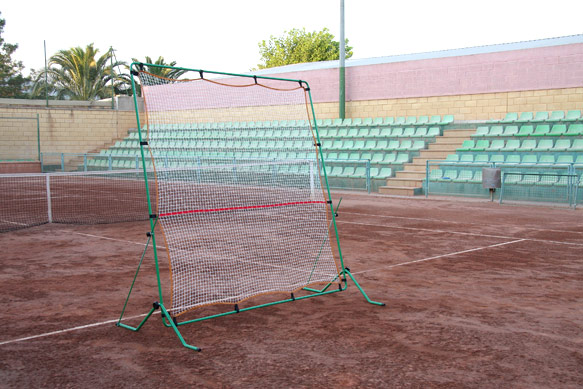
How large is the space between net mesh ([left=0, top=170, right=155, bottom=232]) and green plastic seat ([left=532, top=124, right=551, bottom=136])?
12.5 metres

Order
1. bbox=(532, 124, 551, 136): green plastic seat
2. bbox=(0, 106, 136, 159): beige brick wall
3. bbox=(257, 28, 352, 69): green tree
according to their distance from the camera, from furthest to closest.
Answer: bbox=(257, 28, 352, 69): green tree → bbox=(0, 106, 136, 159): beige brick wall → bbox=(532, 124, 551, 136): green plastic seat

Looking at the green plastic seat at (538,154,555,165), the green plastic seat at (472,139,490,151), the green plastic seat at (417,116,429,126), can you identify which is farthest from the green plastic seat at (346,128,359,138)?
the green plastic seat at (538,154,555,165)

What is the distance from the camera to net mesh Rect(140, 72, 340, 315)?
22.8 ft

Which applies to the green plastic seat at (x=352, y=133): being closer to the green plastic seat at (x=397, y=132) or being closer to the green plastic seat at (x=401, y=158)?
the green plastic seat at (x=397, y=132)

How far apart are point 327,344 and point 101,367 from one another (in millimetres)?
1913

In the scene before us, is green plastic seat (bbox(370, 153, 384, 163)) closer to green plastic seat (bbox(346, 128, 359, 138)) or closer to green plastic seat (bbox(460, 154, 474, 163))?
green plastic seat (bbox(346, 128, 359, 138))

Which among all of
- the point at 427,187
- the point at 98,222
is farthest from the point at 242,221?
the point at 427,187

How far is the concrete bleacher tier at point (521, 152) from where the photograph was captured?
1725 centimetres

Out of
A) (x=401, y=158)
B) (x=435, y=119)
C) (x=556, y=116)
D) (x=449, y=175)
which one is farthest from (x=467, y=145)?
(x=435, y=119)

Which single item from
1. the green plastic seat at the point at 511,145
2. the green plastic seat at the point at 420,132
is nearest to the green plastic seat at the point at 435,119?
the green plastic seat at the point at 420,132

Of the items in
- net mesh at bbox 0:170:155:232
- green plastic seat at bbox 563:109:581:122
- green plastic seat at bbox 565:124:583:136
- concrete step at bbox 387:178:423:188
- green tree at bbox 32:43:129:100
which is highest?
green tree at bbox 32:43:129:100

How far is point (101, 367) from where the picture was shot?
4754 millimetres

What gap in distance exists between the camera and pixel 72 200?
19.1m

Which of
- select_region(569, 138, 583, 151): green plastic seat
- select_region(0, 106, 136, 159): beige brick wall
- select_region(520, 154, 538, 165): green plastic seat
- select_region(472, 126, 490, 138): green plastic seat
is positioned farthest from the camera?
select_region(0, 106, 136, 159): beige brick wall
